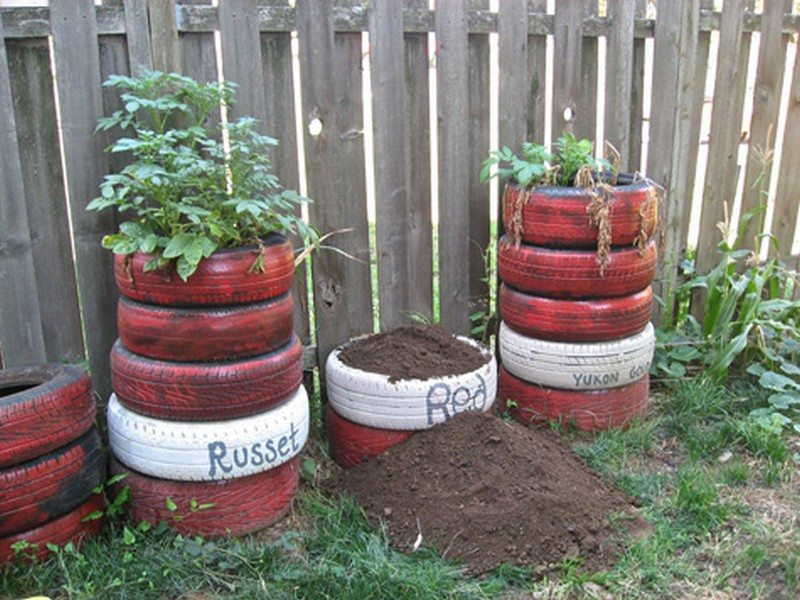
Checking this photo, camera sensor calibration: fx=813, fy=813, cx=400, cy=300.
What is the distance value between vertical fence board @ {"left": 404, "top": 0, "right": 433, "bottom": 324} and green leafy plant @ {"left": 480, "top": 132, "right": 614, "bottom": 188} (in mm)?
283

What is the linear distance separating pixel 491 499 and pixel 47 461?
144 cm

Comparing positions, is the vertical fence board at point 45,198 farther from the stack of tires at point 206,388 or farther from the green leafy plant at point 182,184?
the stack of tires at point 206,388

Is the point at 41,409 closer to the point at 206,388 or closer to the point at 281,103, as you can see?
the point at 206,388

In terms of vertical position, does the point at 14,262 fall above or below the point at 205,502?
above

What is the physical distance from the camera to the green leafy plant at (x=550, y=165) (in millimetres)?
3521

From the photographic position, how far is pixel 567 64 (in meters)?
3.83

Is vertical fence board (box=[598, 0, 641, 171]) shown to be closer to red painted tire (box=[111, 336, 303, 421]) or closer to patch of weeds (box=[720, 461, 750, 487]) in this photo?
patch of weeds (box=[720, 461, 750, 487])

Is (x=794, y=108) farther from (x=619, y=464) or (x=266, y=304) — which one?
(x=266, y=304)

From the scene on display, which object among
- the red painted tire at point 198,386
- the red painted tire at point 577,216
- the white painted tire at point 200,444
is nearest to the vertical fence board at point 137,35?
the red painted tire at point 198,386

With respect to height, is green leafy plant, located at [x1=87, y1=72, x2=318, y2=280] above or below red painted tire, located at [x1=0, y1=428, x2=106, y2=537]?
above

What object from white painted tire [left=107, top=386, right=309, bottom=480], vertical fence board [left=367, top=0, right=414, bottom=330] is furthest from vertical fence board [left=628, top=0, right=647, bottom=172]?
white painted tire [left=107, top=386, right=309, bottom=480]

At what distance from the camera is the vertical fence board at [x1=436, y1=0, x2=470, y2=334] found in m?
3.52

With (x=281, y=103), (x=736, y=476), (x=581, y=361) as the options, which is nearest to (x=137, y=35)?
(x=281, y=103)

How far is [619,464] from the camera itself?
339 cm
